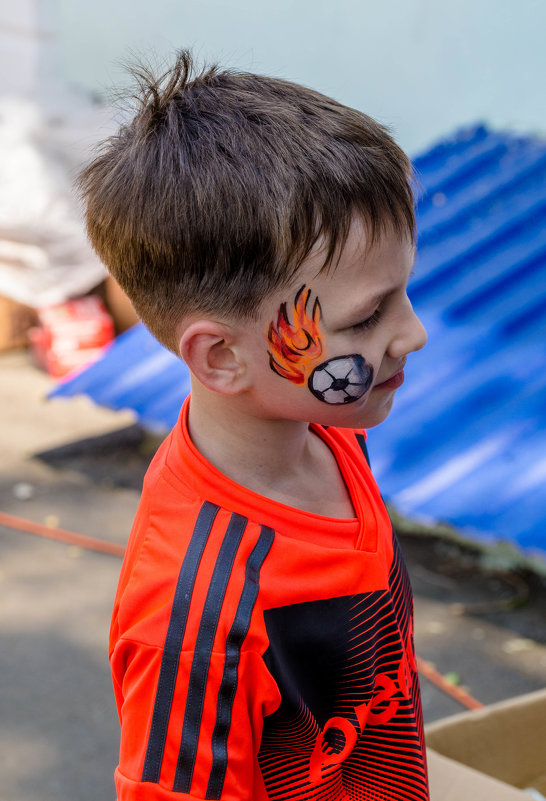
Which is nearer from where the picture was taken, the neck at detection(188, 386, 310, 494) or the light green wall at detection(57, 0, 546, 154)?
the neck at detection(188, 386, 310, 494)

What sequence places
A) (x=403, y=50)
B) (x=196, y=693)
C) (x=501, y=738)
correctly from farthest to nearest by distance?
1. (x=403, y=50)
2. (x=501, y=738)
3. (x=196, y=693)

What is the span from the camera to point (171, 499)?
1.17 metres

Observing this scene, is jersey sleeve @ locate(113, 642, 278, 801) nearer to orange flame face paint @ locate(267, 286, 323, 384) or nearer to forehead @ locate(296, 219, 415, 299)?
orange flame face paint @ locate(267, 286, 323, 384)

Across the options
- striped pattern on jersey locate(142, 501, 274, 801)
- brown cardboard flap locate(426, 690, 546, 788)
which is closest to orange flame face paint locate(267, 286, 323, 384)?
striped pattern on jersey locate(142, 501, 274, 801)

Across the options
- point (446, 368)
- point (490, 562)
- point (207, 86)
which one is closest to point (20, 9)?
point (446, 368)

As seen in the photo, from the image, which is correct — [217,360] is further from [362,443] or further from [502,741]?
[502,741]

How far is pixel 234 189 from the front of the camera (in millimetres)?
1062

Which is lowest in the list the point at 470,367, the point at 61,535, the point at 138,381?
the point at 61,535

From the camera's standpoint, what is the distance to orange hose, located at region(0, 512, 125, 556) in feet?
12.6

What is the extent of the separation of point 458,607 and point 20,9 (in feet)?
18.9

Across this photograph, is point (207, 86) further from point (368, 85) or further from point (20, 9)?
point (20, 9)

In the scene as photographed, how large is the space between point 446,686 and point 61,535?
182 cm

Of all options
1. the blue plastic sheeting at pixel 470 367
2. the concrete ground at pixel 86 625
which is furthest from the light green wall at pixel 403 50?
the concrete ground at pixel 86 625

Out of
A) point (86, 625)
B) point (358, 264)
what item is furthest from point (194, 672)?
point (86, 625)
